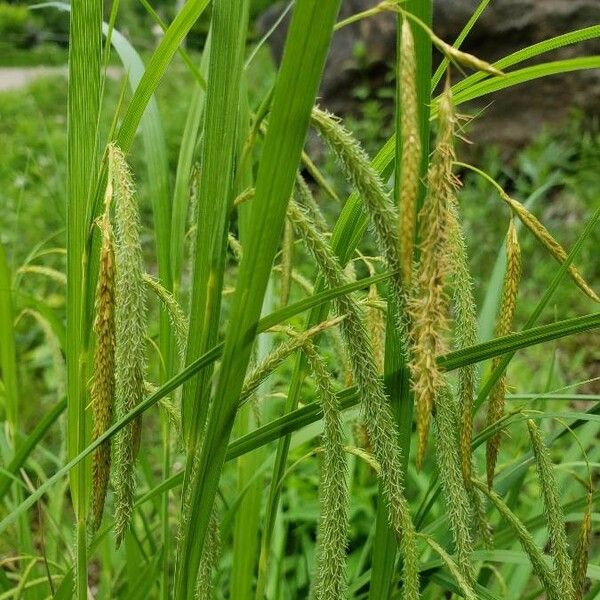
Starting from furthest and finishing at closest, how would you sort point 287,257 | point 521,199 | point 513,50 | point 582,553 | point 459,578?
point 513,50
point 521,199
point 287,257
point 582,553
point 459,578

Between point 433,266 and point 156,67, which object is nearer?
point 433,266

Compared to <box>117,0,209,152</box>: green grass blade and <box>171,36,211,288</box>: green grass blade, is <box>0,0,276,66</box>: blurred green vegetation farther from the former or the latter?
<box>117,0,209,152</box>: green grass blade

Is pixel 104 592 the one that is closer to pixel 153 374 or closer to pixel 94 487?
pixel 94 487

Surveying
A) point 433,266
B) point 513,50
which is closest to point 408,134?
point 433,266

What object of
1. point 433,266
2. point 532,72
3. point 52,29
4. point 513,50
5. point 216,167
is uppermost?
point 52,29

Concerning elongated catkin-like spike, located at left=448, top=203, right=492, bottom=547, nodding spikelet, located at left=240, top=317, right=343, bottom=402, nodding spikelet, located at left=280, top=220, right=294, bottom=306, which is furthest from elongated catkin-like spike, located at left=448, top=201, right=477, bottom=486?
nodding spikelet, located at left=280, top=220, right=294, bottom=306

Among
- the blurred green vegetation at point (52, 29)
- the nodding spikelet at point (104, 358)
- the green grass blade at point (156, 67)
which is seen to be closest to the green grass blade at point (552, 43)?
the green grass blade at point (156, 67)

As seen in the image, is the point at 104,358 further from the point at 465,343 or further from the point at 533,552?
the point at 533,552
